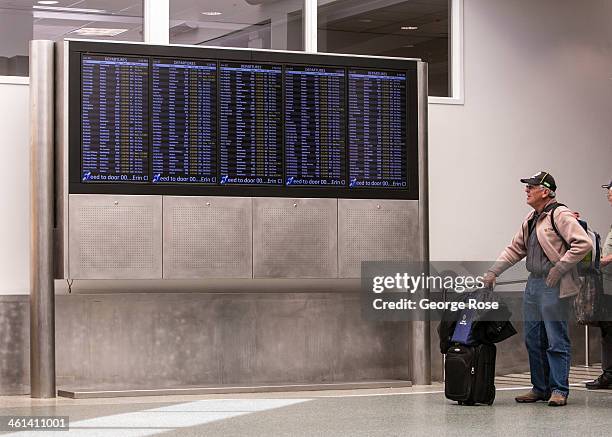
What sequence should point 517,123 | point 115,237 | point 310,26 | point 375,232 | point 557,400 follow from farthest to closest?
point 517,123
point 310,26
point 375,232
point 115,237
point 557,400

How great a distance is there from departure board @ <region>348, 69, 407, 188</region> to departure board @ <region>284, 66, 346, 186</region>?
0.35 ft

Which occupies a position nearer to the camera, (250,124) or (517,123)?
(250,124)

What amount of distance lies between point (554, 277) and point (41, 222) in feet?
13.2

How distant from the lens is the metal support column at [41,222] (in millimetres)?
10055

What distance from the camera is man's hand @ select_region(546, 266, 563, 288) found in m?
9.14

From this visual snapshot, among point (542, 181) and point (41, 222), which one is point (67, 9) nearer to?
point (41, 222)

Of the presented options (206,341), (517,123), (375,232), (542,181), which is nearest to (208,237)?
(206,341)

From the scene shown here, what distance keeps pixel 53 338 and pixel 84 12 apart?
2.77 metres

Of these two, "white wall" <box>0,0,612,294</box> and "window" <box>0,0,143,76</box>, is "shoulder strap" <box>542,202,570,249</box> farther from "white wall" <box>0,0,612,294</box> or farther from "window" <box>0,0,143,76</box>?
"window" <box>0,0,143,76</box>

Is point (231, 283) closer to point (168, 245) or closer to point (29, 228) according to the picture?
point (168, 245)

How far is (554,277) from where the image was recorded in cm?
916

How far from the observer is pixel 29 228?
10477mm

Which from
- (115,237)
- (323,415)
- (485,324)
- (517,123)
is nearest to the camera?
(323,415)

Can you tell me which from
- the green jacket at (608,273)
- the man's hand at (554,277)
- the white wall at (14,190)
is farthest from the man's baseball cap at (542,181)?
the white wall at (14,190)
